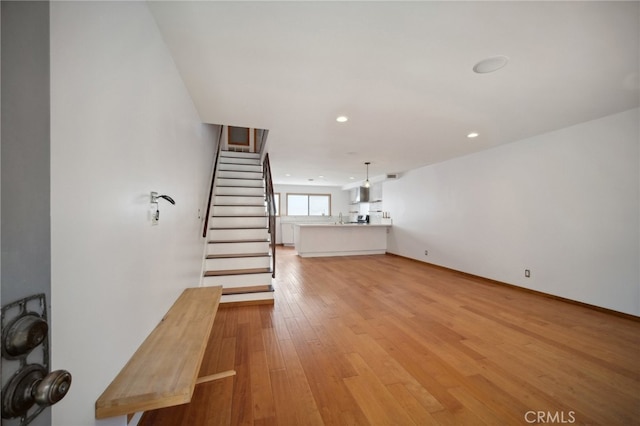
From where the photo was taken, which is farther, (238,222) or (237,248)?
(238,222)

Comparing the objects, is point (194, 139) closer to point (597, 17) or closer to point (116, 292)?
point (116, 292)

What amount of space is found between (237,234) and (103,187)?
3.08 metres

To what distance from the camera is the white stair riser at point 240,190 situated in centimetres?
475

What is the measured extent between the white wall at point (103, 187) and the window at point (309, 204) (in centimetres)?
847

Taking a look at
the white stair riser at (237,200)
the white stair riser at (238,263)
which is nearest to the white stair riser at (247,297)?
the white stair riser at (238,263)

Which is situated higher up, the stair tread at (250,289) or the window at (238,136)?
the window at (238,136)

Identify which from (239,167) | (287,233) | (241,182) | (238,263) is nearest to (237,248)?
(238,263)

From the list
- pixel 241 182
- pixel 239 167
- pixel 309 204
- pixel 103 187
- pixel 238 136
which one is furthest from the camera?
pixel 309 204

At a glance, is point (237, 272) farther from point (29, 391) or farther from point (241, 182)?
point (29, 391)

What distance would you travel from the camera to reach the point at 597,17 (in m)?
1.58

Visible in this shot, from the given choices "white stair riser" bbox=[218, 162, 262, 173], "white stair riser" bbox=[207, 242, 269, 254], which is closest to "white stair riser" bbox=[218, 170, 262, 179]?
"white stair riser" bbox=[218, 162, 262, 173]

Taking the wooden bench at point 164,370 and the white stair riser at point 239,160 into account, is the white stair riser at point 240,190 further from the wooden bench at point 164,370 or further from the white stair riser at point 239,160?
the wooden bench at point 164,370

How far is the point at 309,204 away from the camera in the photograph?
10.5m

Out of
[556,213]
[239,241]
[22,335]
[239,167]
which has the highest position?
[239,167]
